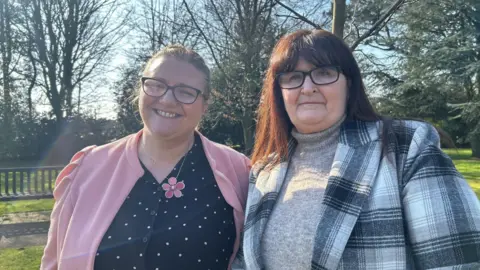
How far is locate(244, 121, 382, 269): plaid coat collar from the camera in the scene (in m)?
1.56

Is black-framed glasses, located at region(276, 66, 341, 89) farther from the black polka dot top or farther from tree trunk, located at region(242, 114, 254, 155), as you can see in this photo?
tree trunk, located at region(242, 114, 254, 155)

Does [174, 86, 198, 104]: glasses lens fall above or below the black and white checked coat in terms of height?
above

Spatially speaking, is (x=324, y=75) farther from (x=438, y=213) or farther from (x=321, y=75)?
(x=438, y=213)

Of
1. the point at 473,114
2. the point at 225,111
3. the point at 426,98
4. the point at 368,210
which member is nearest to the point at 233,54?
the point at 225,111

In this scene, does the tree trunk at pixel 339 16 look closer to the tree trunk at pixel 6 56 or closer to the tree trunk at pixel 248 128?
the tree trunk at pixel 248 128

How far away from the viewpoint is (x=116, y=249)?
1952 millimetres

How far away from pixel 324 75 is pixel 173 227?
104 cm

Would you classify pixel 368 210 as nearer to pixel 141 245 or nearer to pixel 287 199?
pixel 287 199

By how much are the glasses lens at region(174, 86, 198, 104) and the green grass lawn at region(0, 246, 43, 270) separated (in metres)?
3.40

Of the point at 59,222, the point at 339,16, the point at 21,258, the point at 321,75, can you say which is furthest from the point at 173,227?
the point at 21,258

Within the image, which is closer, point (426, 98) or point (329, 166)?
point (329, 166)

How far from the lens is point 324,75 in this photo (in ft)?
6.06

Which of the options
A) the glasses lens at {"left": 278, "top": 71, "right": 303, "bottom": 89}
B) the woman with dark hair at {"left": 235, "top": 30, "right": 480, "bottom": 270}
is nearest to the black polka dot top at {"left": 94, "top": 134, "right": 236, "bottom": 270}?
the woman with dark hair at {"left": 235, "top": 30, "right": 480, "bottom": 270}

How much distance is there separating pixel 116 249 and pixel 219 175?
2.13 feet
